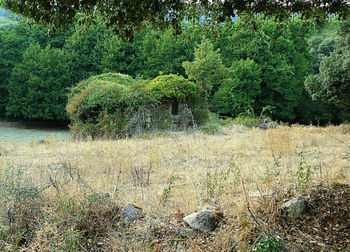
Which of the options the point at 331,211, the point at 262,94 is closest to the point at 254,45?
the point at 262,94

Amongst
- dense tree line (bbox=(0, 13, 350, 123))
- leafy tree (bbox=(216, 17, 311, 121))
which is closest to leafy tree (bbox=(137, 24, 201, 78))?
dense tree line (bbox=(0, 13, 350, 123))

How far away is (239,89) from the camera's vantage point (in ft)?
80.6

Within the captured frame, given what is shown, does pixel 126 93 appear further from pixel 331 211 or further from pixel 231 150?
pixel 331 211

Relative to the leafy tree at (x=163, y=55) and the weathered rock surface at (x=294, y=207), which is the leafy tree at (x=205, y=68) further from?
the weathered rock surface at (x=294, y=207)

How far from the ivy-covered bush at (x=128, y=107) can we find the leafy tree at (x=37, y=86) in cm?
1086

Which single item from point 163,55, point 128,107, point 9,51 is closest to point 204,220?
point 128,107

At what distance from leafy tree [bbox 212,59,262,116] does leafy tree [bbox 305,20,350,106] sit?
8965 mm

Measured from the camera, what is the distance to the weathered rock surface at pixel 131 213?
11.2 ft

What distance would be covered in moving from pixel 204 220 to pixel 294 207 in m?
0.97

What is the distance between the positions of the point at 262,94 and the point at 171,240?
2495 cm

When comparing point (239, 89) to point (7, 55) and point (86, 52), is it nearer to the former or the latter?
point (86, 52)

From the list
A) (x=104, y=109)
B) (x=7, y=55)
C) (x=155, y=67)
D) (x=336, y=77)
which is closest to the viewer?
(x=336, y=77)

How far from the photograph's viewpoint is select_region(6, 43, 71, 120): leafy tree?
2436 cm

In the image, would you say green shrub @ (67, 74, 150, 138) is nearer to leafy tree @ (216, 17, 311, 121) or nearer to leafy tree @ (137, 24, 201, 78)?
leafy tree @ (137, 24, 201, 78)
